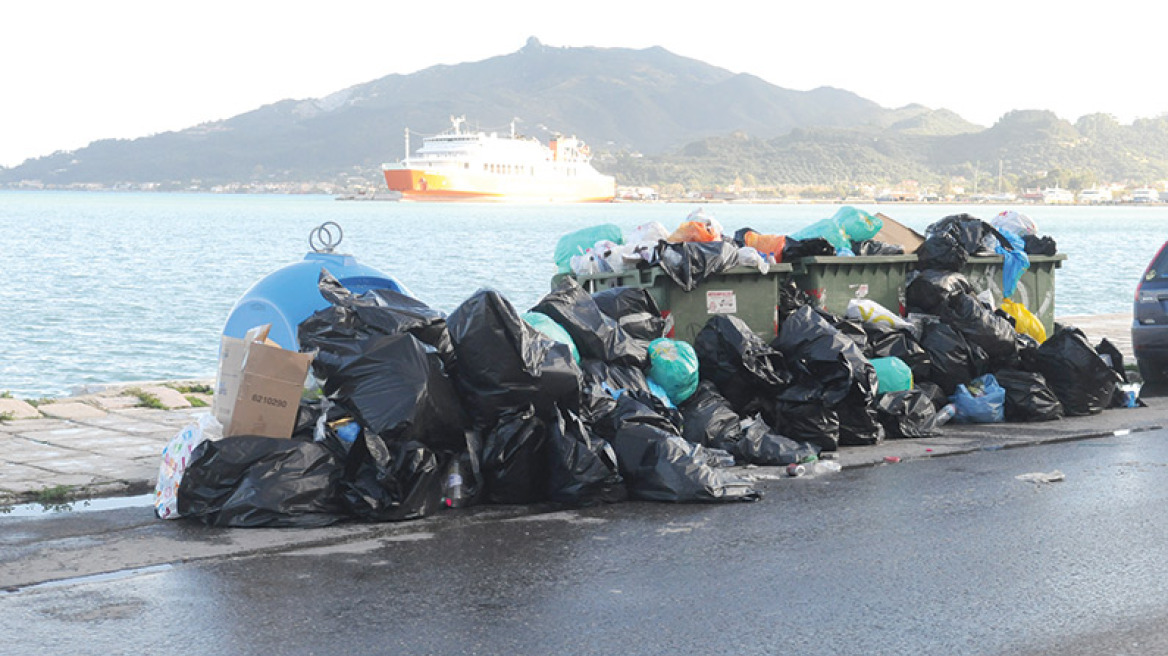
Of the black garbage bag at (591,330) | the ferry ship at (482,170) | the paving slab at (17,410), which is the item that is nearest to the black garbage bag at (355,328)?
the black garbage bag at (591,330)

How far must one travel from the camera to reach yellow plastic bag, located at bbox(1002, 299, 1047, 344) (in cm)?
927

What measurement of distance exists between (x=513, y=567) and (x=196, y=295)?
26.4 meters

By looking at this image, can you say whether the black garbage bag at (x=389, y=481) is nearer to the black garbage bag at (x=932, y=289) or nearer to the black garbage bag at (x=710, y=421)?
the black garbage bag at (x=710, y=421)

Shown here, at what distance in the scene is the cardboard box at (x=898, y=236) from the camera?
30.9 ft

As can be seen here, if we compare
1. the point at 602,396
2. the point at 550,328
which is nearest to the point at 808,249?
the point at 550,328

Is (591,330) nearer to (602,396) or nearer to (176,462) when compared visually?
(602,396)

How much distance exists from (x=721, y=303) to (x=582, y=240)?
1.33 m

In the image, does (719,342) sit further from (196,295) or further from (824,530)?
(196,295)

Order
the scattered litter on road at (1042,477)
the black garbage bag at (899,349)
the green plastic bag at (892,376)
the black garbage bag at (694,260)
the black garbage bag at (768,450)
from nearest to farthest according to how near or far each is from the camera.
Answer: the scattered litter on road at (1042,477) → the black garbage bag at (768,450) → the green plastic bag at (892,376) → the black garbage bag at (694,260) → the black garbage bag at (899,349)

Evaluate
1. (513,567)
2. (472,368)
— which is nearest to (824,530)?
(513,567)

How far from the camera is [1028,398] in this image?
8.30 meters

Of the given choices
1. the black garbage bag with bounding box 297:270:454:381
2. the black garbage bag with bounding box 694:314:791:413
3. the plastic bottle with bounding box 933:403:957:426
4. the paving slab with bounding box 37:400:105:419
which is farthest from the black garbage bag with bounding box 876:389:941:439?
the paving slab with bounding box 37:400:105:419

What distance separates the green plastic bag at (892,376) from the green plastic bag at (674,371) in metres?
1.43

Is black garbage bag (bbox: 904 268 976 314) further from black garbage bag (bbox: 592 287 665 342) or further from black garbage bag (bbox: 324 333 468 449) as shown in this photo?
black garbage bag (bbox: 324 333 468 449)
